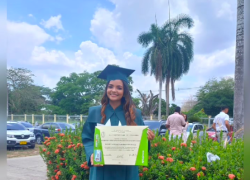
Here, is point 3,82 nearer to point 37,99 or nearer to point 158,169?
point 158,169

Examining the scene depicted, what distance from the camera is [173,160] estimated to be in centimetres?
278

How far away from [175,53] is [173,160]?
27957 millimetres

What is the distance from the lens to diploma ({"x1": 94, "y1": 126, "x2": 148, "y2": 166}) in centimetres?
209

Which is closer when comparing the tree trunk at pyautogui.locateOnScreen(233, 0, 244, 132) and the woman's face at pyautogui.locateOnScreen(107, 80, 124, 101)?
the woman's face at pyautogui.locateOnScreen(107, 80, 124, 101)

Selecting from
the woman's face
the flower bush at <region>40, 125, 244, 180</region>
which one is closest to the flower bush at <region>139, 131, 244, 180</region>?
the flower bush at <region>40, 125, 244, 180</region>

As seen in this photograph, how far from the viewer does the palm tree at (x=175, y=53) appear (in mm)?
29344

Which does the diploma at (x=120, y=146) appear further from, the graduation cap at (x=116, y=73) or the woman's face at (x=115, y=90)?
the graduation cap at (x=116, y=73)

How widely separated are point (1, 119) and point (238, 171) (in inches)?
79.6

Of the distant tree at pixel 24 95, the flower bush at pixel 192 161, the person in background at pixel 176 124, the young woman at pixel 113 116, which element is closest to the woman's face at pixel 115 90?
the young woman at pixel 113 116

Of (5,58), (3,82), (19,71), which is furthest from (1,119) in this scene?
(19,71)

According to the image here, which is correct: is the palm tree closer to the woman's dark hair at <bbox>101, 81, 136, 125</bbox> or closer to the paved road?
the paved road

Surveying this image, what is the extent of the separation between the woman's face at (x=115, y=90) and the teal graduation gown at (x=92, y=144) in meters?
0.11

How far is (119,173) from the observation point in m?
2.25

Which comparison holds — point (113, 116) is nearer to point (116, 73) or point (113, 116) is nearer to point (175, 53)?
point (116, 73)
